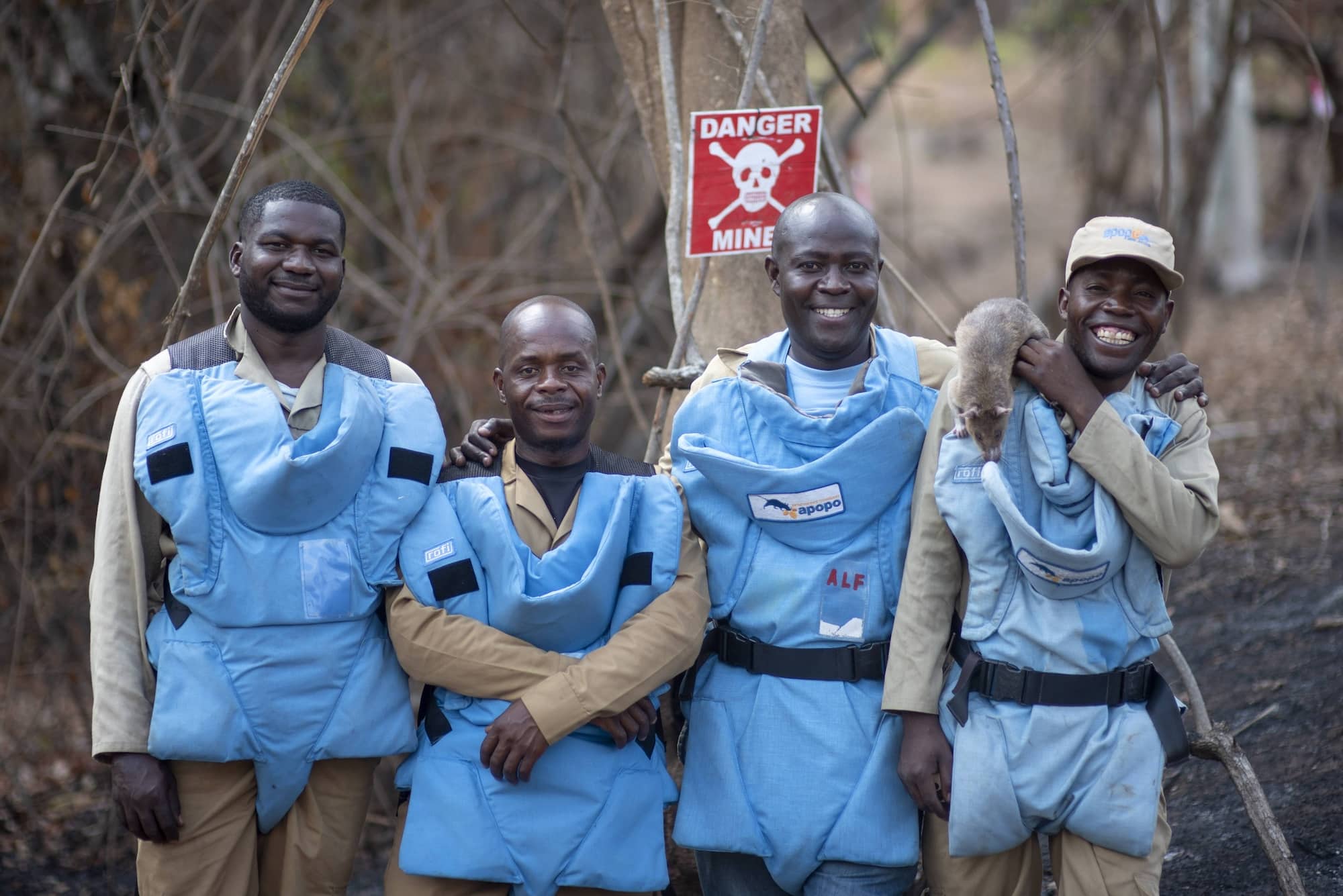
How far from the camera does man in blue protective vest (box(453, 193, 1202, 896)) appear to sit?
8.47ft

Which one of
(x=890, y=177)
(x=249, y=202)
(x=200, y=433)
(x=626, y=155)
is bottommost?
(x=200, y=433)

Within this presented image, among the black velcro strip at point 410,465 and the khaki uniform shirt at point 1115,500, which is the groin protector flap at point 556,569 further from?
the khaki uniform shirt at point 1115,500

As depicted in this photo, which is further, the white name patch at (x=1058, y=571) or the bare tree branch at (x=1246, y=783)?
the bare tree branch at (x=1246, y=783)

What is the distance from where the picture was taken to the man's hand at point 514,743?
252 cm

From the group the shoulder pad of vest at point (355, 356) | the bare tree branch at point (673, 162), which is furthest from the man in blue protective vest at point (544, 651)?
the bare tree branch at point (673, 162)

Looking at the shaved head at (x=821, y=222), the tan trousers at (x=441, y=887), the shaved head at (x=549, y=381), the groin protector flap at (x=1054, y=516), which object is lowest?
the tan trousers at (x=441, y=887)

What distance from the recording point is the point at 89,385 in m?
5.33

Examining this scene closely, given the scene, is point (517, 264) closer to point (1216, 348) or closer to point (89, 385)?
point (89, 385)

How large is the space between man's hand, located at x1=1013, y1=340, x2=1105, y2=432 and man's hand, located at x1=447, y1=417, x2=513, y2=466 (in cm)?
111

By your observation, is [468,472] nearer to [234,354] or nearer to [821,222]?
[234,354]

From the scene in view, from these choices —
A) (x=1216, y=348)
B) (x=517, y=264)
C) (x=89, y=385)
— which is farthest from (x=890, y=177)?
(x=89, y=385)

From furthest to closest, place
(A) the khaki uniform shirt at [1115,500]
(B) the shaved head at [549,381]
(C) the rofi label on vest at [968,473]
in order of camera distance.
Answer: (B) the shaved head at [549,381], (C) the rofi label on vest at [968,473], (A) the khaki uniform shirt at [1115,500]

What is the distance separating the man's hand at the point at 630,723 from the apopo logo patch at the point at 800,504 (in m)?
0.47

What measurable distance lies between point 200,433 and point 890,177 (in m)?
16.0
